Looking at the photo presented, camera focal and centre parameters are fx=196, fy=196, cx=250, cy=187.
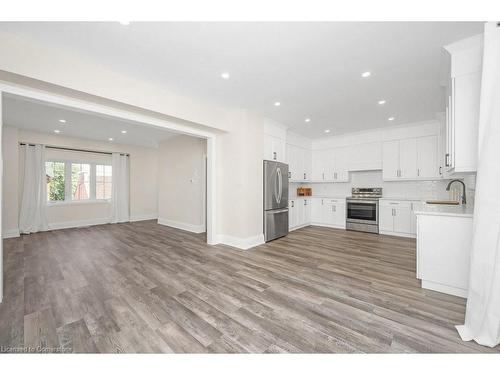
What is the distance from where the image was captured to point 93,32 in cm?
187

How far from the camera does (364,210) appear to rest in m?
5.20

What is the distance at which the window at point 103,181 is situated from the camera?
644 centimetres

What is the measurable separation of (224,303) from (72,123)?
5.30 metres

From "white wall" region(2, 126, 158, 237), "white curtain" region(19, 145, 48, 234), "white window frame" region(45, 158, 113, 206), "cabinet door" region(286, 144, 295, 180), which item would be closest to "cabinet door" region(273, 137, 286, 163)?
"cabinet door" region(286, 144, 295, 180)

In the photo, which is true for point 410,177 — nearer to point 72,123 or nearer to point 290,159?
point 290,159

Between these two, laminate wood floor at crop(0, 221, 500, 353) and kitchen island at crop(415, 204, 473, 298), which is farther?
kitchen island at crop(415, 204, 473, 298)

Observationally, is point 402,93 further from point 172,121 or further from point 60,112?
point 60,112

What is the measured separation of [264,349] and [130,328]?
1.14 meters

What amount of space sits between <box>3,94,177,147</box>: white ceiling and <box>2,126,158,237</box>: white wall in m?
0.28

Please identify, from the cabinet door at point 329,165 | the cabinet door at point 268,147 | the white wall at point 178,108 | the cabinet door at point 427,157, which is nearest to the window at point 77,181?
the white wall at point 178,108

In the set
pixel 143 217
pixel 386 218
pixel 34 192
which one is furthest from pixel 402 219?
pixel 34 192

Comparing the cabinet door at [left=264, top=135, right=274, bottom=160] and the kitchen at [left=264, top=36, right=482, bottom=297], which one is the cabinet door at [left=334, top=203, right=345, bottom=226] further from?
the cabinet door at [left=264, top=135, right=274, bottom=160]

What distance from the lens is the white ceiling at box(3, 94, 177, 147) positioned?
3.63 meters
